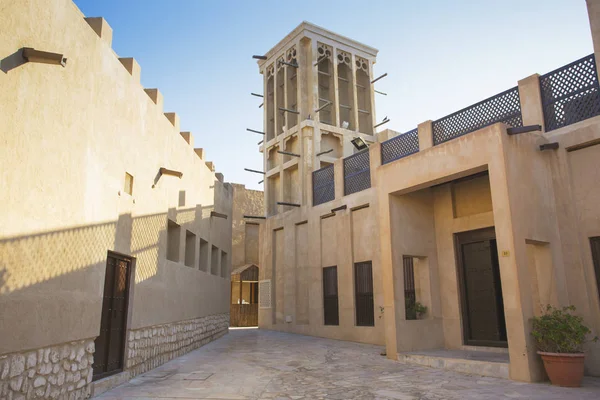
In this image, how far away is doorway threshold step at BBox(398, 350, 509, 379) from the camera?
26.6ft

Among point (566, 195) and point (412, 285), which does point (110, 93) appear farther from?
point (412, 285)

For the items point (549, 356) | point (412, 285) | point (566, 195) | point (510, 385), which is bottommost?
point (510, 385)

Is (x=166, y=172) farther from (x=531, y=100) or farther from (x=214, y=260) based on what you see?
(x=531, y=100)

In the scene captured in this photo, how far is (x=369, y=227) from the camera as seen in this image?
1498cm

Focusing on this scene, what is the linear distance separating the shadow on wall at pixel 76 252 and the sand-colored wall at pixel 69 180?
0.01 metres

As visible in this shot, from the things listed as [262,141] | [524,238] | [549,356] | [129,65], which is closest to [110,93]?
[129,65]

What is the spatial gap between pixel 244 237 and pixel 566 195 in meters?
24.0

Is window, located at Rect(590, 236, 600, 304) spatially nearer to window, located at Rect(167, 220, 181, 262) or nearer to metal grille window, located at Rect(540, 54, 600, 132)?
metal grille window, located at Rect(540, 54, 600, 132)

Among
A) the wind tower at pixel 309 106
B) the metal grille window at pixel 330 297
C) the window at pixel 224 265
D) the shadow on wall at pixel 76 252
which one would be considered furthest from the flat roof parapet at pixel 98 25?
the wind tower at pixel 309 106

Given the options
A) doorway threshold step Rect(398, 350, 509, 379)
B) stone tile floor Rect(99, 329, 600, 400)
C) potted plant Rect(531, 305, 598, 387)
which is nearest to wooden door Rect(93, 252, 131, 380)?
stone tile floor Rect(99, 329, 600, 400)

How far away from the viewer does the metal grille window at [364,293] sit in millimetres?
14727

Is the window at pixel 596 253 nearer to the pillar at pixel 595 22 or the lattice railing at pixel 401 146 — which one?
the pillar at pixel 595 22

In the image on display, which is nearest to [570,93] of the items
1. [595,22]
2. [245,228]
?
[595,22]

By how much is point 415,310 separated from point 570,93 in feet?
19.5
